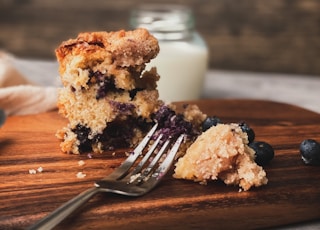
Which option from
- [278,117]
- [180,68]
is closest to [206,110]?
[278,117]

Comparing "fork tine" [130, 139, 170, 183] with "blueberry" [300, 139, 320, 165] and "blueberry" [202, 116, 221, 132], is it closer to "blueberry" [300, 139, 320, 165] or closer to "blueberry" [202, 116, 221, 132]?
"blueberry" [202, 116, 221, 132]

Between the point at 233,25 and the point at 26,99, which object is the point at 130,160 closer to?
the point at 26,99

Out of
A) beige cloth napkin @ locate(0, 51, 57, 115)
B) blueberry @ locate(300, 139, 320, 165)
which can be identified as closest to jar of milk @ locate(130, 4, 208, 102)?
beige cloth napkin @ locate(0, 51, 57, 115)

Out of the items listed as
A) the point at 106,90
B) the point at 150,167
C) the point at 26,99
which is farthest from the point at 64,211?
the point at 26,99

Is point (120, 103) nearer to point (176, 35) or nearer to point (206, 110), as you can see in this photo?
point (206, 110)

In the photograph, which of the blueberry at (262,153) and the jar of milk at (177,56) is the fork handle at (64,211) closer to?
the blueberry at (262,153)

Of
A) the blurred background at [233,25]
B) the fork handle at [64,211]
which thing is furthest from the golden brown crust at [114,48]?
the blurred background at [233,25]
